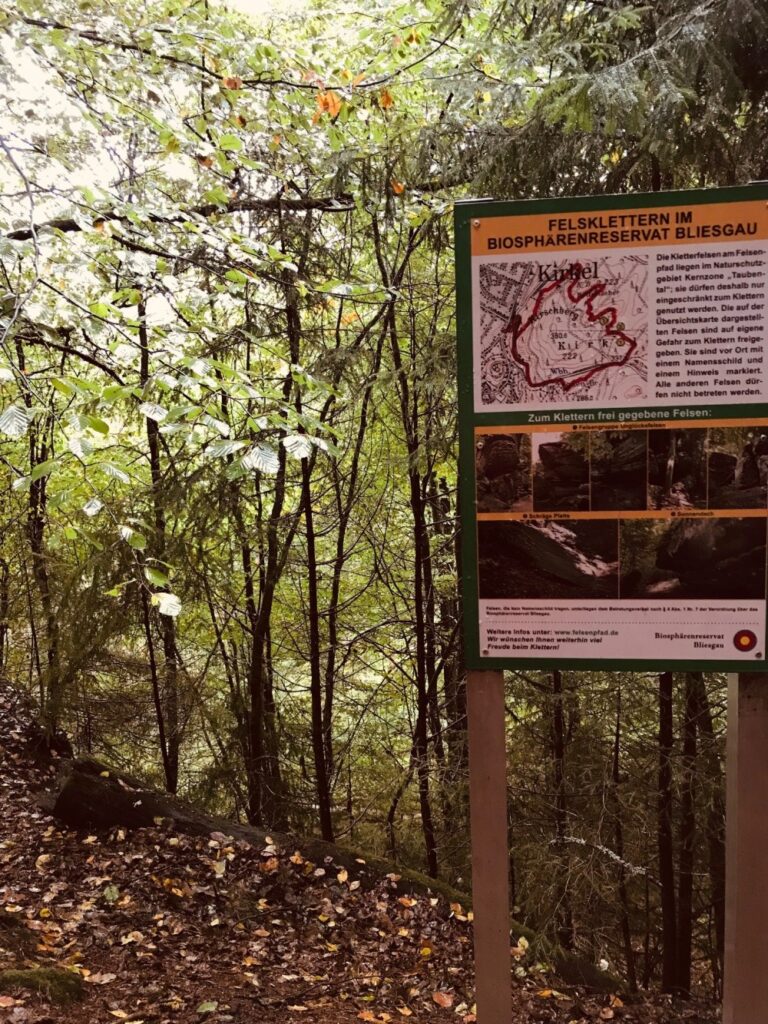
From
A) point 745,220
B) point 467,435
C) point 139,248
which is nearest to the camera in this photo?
point 745,220

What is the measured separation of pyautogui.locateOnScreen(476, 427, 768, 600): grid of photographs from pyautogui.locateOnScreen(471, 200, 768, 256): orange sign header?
22.6 inches

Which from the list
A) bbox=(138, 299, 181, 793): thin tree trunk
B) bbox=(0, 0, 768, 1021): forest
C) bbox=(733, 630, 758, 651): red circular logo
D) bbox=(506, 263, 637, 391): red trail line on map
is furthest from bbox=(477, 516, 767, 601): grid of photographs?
bbox=(138, 299, 181, 793): thin tree trunk

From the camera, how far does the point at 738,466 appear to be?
216cm

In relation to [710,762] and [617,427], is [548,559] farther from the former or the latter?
[710,762]

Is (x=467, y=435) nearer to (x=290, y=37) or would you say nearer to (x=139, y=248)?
(x=139, y=248)

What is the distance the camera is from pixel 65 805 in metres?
5.48

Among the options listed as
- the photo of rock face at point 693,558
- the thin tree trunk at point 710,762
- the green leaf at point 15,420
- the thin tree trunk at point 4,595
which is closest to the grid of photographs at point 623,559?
the photo of rock face at point 693,558

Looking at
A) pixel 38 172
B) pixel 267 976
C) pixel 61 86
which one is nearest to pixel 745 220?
pixel 267 976

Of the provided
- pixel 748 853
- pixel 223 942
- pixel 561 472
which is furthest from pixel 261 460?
pixel 223 942

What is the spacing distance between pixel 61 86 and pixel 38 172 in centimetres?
139

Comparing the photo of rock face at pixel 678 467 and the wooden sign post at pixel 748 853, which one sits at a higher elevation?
the photo of rock face at pixel 678 467

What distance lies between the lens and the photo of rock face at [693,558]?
218 cm

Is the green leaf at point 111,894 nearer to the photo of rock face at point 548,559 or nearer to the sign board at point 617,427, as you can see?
the sign board at point 617,427

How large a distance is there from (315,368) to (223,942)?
3.95m
